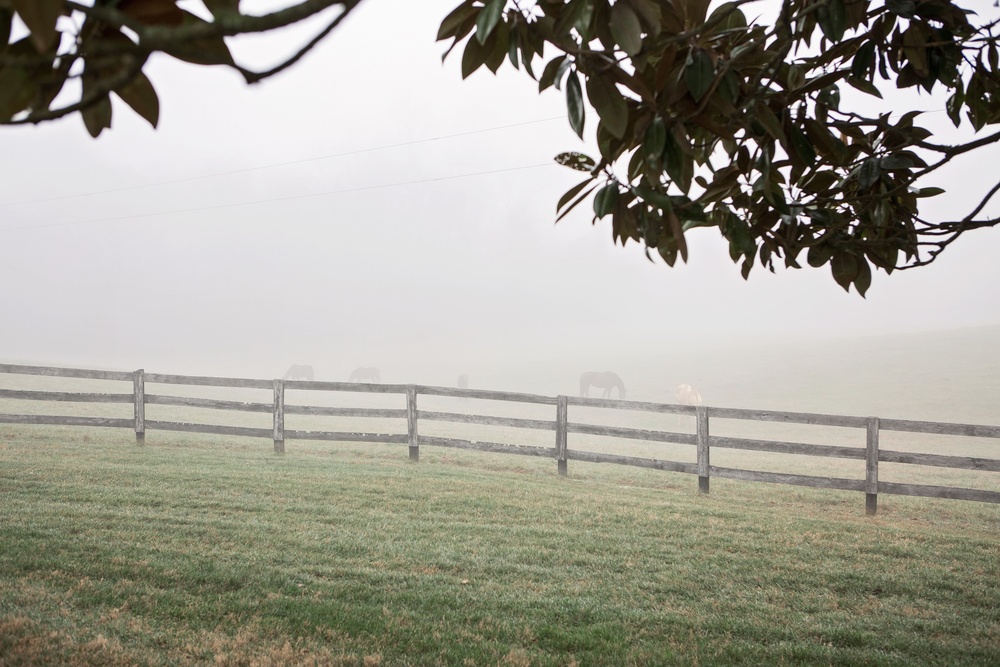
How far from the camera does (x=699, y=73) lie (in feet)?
5.05

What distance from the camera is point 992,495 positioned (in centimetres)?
833

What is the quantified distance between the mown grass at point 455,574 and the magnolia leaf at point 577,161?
272 cm

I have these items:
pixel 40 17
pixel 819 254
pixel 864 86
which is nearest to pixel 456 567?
pixel 819 254

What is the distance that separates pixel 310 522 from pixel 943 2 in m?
5.87

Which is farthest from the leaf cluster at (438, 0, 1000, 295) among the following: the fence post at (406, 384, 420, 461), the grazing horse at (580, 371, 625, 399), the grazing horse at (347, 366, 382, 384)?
the grazing horse at (347, 366, 382, 384)

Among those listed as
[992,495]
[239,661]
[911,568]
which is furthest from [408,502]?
[992,495]

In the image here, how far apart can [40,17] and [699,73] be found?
1.25 meters

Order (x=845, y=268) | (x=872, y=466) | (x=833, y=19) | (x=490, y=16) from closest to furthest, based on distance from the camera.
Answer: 1. (x=490, y=16)
2. (x=833, y=19)
3. (x=845, y=268)
4. (x=872, y=466)

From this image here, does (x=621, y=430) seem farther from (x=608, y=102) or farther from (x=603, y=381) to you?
(x=603, y=381)

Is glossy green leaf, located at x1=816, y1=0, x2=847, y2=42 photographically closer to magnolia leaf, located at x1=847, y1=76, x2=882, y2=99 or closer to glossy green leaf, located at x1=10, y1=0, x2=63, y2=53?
magnolia leaf, located at x1=847, y1=76, x2=882, y2=99

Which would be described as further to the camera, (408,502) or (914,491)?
(914,491)

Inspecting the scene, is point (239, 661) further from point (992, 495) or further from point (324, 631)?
point (992, 495)

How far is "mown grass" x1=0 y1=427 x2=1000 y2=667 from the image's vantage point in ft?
12.1

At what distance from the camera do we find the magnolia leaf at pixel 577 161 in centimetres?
168
